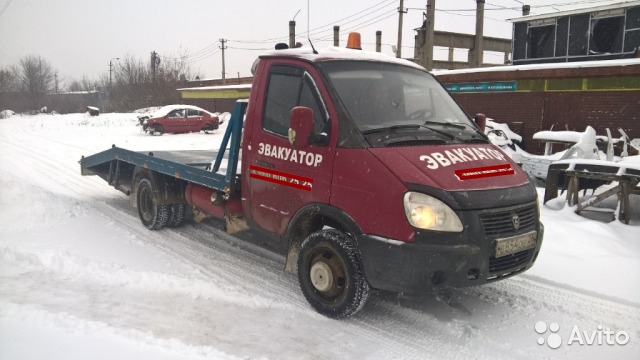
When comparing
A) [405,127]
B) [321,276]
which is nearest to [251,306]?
[321,276]

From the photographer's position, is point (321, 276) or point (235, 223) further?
point (235, 223)

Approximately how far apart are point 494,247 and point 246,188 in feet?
8.03

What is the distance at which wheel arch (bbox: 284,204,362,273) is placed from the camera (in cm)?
370

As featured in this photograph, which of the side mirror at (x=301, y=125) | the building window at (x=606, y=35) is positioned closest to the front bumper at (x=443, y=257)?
the side mirror at (x=301, y=125)

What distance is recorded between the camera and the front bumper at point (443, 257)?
334cm

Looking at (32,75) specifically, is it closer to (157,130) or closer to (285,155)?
(285,155)

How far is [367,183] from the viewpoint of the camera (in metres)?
3.55

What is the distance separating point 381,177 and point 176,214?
404cm

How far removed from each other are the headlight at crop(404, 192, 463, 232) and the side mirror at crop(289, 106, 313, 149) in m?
1.01

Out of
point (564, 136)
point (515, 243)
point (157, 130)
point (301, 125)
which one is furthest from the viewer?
point (157, 130)

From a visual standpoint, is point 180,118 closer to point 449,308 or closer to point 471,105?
point 471,105

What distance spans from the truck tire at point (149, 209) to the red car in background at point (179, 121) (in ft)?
57.2

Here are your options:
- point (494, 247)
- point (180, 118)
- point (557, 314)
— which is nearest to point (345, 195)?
point (494, 247)

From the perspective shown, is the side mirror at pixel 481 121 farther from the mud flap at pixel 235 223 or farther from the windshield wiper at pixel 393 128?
the mud flap at pixel 235 223
